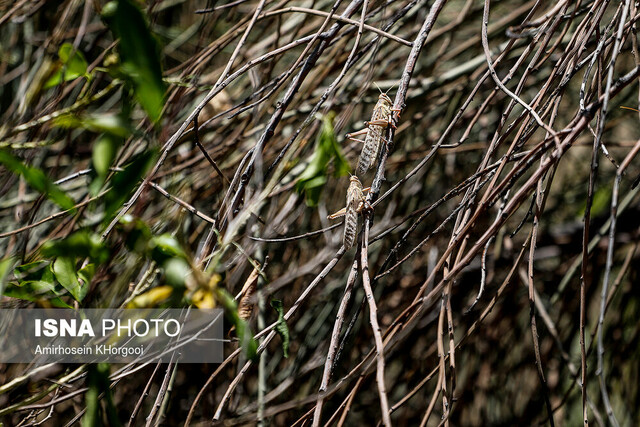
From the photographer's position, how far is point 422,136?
4.77ft

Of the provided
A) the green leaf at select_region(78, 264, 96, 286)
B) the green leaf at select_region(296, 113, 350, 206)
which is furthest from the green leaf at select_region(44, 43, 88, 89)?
Result: the green leaf at select_region(296, 113, 350, 206)

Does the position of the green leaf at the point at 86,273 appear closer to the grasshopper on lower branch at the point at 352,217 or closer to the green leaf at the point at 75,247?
the green leaf at the point at 75,247

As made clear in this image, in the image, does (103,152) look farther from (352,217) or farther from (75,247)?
→ (352,217)

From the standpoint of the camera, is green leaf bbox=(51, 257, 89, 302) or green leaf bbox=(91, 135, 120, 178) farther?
green leaf bbox=(51, 257, 89, 302)

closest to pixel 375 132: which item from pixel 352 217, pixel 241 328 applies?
pixel 352 217

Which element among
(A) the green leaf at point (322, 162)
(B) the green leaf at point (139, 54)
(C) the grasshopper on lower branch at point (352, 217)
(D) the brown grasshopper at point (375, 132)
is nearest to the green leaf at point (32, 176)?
(B) the green leaf at point (139, 54)

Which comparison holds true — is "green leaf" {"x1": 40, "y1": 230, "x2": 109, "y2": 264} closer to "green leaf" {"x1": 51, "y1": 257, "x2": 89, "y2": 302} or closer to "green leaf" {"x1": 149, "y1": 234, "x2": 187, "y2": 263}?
"green leaf" {"x1": 149, "y1": 234, "x2": 187, "y2": 263}

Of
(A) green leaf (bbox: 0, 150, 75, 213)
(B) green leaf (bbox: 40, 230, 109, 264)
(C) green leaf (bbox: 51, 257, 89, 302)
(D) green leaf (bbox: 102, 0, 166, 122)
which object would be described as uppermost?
(D) green leaf (bbox: 102, 0, 166, 122)

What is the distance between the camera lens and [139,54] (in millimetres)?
365

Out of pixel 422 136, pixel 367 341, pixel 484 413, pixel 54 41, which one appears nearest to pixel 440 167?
pixel 422 136

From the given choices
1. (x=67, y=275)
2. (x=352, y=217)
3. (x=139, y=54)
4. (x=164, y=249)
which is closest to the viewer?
(x=139, y=54)

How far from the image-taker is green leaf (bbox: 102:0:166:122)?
35 cm

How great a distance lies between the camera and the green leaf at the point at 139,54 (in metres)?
0.35

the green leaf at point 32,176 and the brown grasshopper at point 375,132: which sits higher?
the green leaf at point 32,176
